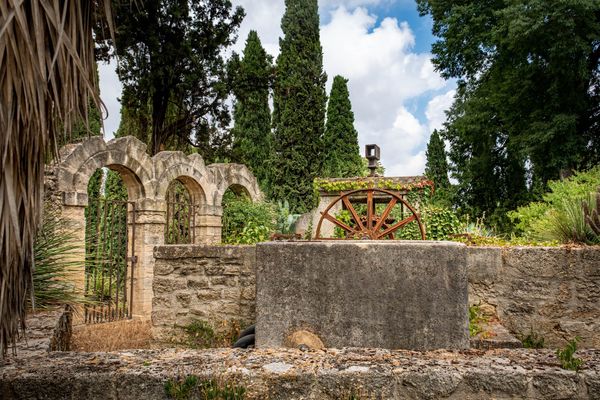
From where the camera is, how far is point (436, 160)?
85.4 ft

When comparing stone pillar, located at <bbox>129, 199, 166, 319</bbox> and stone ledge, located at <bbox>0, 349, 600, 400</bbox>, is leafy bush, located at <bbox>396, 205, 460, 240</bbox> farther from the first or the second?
stone ledge, located at <bbox>0, 349, 600, 400</bbox>

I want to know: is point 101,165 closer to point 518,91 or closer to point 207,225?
point 207,225

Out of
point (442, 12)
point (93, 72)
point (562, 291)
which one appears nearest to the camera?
point (93, 72)

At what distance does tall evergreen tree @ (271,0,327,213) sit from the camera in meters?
17.7

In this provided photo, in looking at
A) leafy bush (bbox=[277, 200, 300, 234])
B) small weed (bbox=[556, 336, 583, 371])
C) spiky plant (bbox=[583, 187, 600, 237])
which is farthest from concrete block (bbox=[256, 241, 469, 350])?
leafy bush (bbox=[277, 200, 300, 234])

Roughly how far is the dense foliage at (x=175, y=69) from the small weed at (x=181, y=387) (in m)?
13.2

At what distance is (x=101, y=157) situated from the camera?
8.64 meters

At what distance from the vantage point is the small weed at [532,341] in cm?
472

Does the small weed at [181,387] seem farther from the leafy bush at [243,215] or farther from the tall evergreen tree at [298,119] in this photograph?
the tall evergreen tree at [298,119]

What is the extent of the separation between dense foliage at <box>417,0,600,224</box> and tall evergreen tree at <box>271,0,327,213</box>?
4.26 m

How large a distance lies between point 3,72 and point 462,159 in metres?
18.8

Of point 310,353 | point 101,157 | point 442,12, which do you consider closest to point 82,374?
point 310,353

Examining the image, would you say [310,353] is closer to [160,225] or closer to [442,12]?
[160,225]

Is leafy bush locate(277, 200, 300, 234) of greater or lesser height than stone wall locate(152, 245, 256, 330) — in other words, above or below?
above
